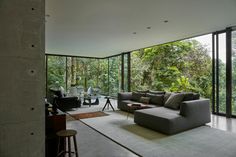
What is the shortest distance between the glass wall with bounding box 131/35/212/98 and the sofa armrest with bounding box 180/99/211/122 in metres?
2.84

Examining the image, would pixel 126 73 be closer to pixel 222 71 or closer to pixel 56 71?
pixel 56 71

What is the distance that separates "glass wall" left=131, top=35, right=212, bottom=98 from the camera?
24.0 ft

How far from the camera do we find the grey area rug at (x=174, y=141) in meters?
2.70

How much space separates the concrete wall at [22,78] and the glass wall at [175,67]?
20.4ft

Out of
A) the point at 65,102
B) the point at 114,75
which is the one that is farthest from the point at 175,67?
the point at 65,102

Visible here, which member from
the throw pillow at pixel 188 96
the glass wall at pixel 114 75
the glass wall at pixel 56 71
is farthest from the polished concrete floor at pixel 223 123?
the glass wall at pixel 56 71

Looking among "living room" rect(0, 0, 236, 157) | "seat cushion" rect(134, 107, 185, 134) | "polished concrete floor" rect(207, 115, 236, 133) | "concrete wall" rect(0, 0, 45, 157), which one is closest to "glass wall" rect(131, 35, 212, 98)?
"living room" rect(0, 0, 236, 157)

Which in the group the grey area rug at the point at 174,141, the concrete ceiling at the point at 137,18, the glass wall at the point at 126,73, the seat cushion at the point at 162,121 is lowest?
the grey area rug at the point at 174,141

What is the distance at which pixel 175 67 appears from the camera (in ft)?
26.9

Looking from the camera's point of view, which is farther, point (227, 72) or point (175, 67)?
point (175, 67)

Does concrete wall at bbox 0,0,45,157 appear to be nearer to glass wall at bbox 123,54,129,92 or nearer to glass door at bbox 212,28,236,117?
glass door at bbox 212,28,236,117

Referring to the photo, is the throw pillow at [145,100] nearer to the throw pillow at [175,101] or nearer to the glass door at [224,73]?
the throw pillow at [175,101]

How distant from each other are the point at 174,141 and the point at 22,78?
282cm

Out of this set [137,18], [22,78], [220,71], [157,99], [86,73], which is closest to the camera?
[22,78]
